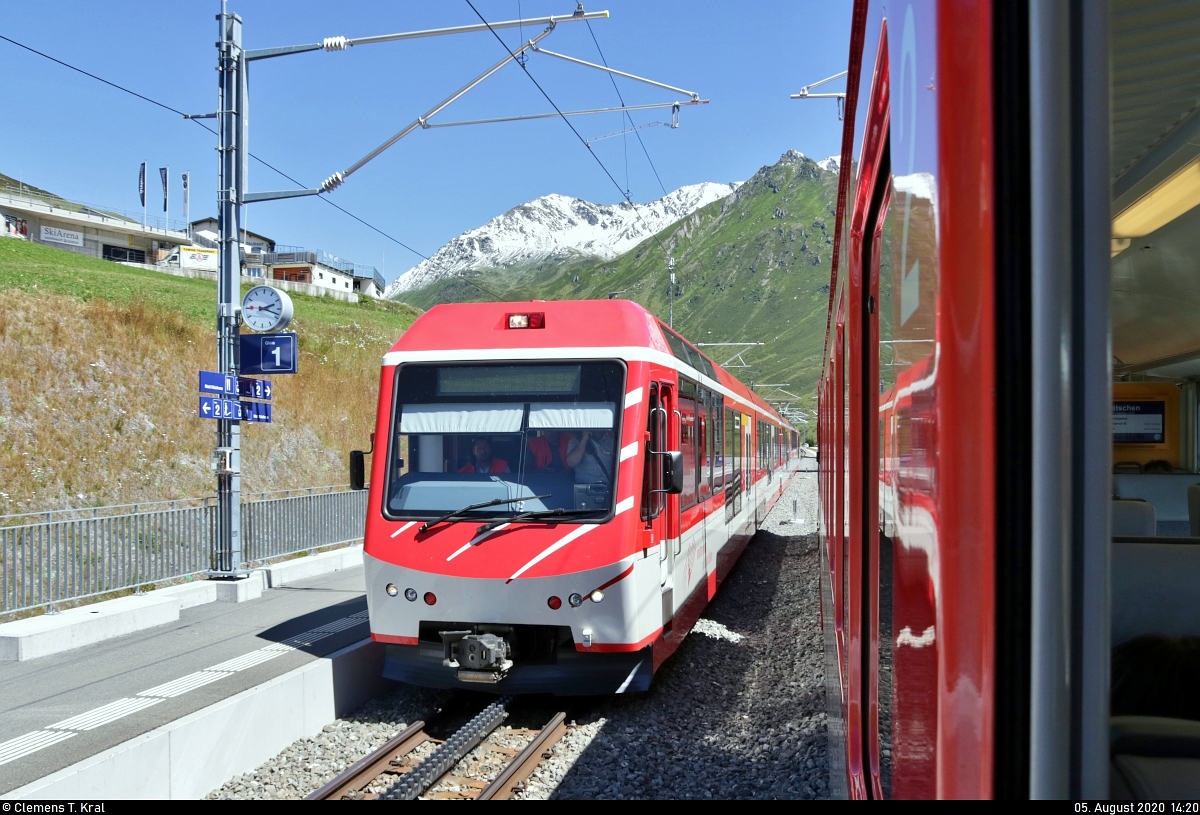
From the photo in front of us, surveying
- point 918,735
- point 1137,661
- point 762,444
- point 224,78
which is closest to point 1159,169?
point 1137,661

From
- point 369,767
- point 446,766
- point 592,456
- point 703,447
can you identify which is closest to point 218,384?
point 703,447

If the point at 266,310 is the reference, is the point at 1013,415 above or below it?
below

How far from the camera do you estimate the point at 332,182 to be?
12.2 m

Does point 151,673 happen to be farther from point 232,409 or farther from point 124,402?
point 124,402

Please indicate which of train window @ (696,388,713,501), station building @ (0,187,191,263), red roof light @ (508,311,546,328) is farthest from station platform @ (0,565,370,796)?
station building @ (0,187,191,263)

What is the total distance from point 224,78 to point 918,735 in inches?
550

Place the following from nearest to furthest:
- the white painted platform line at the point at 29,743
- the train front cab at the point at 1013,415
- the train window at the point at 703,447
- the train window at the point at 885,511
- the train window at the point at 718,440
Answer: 1. the train front cab at the point at 1013,415
2. the train window at the point at 885,511
3. the white painted platform line at the point at 29,743
4. the train window at the point at 703,447
5. the train window at the point at 718,440

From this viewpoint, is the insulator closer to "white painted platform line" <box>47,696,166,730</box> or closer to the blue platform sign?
the blue platform sign

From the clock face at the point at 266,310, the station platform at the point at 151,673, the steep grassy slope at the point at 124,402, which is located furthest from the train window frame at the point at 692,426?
the steep grassy slope at the point at 124,402

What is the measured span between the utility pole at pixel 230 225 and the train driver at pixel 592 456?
704 cm

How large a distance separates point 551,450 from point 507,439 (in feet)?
1.28

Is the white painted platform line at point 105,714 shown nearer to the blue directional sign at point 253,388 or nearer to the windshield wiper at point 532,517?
the windshield wiper at point 532,517

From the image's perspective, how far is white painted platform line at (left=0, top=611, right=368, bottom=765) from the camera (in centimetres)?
612

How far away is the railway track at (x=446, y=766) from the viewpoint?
575 cm
